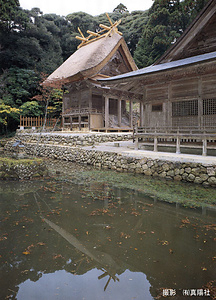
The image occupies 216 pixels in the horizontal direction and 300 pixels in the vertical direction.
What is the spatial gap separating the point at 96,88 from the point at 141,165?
1291 cm

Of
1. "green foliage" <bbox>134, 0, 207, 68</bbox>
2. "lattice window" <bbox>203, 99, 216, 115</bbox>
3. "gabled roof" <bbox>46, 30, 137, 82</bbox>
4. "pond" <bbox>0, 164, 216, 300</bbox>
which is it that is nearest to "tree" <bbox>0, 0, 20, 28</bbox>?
"gabled roof" <bbox>46, 30, 137, 82</bbox>

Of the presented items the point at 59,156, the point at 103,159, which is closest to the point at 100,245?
the point at 103,159

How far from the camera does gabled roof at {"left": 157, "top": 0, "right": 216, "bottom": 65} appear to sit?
10188mm

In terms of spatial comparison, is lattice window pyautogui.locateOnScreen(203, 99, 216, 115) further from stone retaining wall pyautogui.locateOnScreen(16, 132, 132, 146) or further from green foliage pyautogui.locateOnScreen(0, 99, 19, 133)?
green foliage pyautogui.locateOnScreen(0, 99, 19, 133)

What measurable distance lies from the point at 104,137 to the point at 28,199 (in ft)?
38.2

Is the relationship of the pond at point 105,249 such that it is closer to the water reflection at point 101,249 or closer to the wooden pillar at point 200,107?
the water reflection at point 101,249

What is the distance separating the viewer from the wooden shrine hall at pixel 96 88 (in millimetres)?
19266

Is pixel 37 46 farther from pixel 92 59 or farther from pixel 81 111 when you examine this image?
pixel 81 111

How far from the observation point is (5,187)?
24.3 ft

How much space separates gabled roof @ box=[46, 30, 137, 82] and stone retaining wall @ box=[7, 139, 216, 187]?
25.1 feet

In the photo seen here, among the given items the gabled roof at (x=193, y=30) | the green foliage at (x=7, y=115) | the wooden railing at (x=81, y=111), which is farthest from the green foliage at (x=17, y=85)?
the gabled roof at (x=193, y=30)

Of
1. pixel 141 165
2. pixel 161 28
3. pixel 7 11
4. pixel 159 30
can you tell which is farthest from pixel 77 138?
pixel 161 28

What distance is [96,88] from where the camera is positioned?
20391 millimetres

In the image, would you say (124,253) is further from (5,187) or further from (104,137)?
(104,137)
